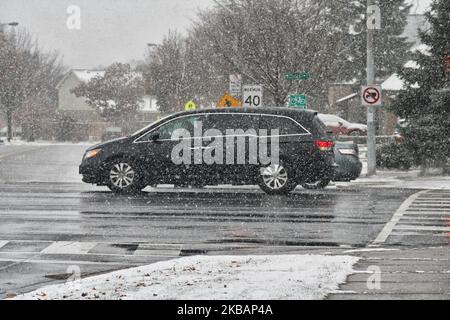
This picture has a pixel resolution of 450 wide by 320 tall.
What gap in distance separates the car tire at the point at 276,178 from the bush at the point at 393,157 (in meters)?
9.57

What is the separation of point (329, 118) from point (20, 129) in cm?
3815

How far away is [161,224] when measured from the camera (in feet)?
46.1

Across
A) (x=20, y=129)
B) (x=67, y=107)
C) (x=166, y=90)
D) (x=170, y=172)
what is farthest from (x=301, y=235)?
(x=67, y=107)

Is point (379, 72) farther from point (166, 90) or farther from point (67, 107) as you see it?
point (67, 107)

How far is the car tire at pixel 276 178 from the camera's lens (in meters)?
19.0

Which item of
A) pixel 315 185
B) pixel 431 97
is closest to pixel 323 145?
pixel 315 185

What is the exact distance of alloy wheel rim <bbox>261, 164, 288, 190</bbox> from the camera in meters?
19.0

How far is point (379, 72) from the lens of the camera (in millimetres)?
68375

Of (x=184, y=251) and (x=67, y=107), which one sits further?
(x=67, y=107)

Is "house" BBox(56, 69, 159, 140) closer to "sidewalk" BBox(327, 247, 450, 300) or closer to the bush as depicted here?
the bush

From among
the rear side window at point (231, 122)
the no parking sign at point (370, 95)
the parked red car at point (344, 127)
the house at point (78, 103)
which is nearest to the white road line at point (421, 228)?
the rear side window at point (231, 122)

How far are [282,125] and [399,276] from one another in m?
10.4

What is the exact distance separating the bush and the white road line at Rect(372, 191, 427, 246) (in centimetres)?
873

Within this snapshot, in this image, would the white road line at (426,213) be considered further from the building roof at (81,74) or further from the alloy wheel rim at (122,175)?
the building roof at (81,74)
